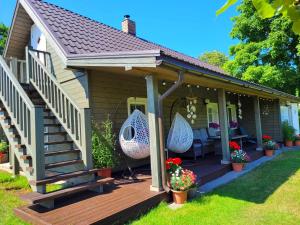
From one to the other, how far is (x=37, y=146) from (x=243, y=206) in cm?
335

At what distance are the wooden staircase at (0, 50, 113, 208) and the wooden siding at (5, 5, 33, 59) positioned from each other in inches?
83.8

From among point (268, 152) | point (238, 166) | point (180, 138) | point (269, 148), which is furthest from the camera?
point (269, 148)

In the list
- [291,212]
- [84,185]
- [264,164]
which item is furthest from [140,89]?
[291,212]

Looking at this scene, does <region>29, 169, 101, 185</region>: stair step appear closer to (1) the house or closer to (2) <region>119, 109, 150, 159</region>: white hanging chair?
(1) the house

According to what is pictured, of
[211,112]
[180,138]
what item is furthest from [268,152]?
[180,138]

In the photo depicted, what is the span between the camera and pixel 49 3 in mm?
8102

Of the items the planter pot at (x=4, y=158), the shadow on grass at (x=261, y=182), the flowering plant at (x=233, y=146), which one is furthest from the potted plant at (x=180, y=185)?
the planter pot at (x=4, y=158)

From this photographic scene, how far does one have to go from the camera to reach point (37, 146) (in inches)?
161

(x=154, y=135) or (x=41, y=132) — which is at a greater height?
(x=41, y=132)

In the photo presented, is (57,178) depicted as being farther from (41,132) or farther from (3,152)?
(3,152)

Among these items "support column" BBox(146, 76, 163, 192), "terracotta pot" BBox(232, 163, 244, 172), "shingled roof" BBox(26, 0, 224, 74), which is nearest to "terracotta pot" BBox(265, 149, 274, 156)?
"terracotta pot" BBox(232, 163, 244, 172)

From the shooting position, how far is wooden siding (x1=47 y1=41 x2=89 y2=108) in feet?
20.2

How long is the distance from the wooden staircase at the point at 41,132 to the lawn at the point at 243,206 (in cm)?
137

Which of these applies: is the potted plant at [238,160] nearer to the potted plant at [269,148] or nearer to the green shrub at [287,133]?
the potted plant at [269,148]
